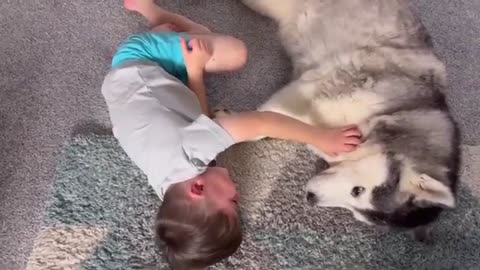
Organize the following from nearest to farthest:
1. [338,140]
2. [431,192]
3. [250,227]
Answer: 1. [431,192]
2. [338,140]
3. [250,227]

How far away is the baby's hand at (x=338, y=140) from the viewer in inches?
66.4

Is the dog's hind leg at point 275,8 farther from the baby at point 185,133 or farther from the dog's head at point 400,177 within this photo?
the dog's head at point 400,177

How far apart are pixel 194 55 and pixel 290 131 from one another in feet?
1.04

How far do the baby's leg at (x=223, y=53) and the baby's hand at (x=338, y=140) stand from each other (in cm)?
35

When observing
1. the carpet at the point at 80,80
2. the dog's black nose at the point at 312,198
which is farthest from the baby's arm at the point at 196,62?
the dog's black nose at the point at 312,198

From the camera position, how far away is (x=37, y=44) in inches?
80.1

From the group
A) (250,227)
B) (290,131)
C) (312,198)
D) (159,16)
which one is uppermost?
(159,16)

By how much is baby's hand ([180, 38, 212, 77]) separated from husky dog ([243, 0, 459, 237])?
9.1 inches

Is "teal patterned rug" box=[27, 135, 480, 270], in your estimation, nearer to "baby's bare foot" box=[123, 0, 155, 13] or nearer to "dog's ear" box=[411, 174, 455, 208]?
"dog's ear" box=[411, 174, 455, 208]

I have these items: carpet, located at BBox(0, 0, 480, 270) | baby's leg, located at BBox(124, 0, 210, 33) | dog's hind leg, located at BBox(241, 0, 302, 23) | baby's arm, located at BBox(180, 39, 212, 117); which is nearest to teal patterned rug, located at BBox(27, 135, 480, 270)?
carpet, located at BBox(0, 0, 480, 270)

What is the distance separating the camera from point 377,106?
1.72 m

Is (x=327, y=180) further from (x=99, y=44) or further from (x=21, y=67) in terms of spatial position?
(x=21, y=67)

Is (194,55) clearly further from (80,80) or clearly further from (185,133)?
(80,80)

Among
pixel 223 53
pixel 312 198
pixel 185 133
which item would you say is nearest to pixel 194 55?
pixel 223 53
